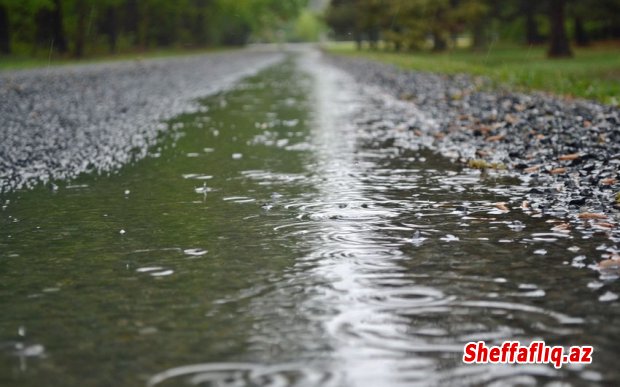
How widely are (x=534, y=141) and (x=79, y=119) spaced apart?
38.3ft

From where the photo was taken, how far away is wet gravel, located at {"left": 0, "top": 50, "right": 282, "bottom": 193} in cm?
1361

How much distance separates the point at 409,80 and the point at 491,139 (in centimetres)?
2074

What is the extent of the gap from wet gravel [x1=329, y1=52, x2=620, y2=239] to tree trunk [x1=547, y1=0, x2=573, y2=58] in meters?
24.8

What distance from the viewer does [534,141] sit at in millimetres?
14047

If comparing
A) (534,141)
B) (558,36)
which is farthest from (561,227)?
(558,36)

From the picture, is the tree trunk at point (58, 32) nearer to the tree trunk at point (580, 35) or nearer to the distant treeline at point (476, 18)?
the distant treeline at point (476, 18)

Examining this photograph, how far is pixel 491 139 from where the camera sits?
49.1 feet

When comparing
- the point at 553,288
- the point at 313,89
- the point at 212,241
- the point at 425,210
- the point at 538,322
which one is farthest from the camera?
the point at 313,89

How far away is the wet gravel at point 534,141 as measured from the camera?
362 inches

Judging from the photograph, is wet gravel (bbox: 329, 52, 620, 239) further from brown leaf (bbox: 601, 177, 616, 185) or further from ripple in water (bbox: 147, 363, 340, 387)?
ripple in water (bbox: 147, 363, 340, 387)

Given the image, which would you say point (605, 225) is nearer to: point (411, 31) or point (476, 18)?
point (476, 18)

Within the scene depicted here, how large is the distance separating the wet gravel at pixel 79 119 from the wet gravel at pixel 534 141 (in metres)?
5.46

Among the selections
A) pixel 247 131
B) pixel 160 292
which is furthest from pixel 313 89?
pixel 160 292

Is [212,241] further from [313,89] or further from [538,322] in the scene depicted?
[313,89]
